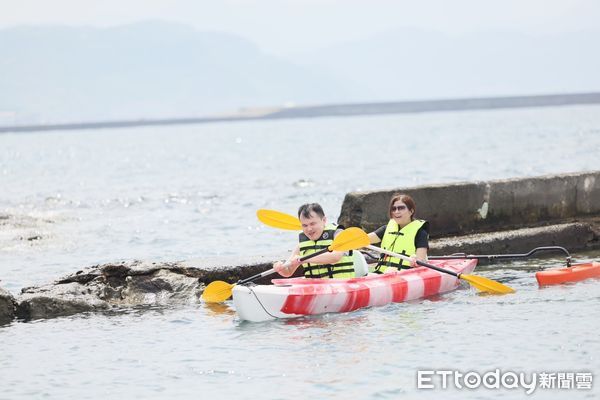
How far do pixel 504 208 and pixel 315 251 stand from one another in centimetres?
478

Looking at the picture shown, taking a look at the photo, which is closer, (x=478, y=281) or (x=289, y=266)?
(x=289, y=266)

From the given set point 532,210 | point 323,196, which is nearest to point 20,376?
point 532,210

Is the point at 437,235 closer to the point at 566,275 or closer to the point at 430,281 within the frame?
the point at 566,275

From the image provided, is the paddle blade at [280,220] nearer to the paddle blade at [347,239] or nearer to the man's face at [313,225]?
the man's face at [313,225]

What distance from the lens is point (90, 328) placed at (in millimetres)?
11492

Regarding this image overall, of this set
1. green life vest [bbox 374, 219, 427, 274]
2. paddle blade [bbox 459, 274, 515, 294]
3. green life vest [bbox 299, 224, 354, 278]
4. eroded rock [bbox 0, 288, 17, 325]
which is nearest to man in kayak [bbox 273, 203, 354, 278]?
green life vest [bbox 299, 224, 354, 278]

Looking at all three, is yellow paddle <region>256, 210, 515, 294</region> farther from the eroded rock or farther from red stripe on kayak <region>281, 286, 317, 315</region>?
the eroded rock

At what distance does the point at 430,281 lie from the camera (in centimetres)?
1220

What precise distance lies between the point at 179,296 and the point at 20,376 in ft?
11.0

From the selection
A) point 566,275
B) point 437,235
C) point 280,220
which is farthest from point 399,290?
point 437,235

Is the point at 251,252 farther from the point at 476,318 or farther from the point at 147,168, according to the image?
the point at 147,168

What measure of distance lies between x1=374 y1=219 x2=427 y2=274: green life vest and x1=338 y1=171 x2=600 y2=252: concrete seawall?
6.80 ft

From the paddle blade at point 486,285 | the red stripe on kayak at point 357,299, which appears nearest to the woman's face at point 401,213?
the paddle blade at point 486,285

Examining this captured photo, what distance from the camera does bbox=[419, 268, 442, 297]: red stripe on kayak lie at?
1215cm
